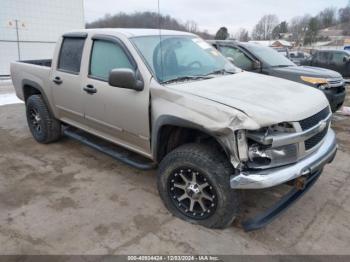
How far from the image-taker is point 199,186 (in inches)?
119

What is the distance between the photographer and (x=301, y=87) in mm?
3613

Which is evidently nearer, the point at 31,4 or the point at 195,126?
the point at 195,126

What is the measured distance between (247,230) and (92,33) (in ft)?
10.1

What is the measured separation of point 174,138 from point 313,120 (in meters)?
1.38

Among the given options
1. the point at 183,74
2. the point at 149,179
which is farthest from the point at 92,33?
the point at 149,179

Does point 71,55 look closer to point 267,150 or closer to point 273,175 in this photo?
point 267,150

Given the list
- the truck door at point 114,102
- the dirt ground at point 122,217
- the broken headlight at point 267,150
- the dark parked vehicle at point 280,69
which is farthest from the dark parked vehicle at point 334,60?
the broken headlight at point 267,150

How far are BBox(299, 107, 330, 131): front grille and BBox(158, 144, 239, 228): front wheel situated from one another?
2.50 feet

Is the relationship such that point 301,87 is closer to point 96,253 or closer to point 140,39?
point 140,39

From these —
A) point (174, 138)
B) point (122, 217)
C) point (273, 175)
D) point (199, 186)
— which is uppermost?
point (174, 138)

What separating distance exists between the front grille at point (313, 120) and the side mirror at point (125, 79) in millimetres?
1637

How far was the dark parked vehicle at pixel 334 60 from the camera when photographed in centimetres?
1498

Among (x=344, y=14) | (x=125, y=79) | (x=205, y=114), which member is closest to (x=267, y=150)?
(x=205, y=114)

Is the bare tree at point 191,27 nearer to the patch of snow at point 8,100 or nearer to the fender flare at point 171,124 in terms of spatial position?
the fender flare at point 171,124
